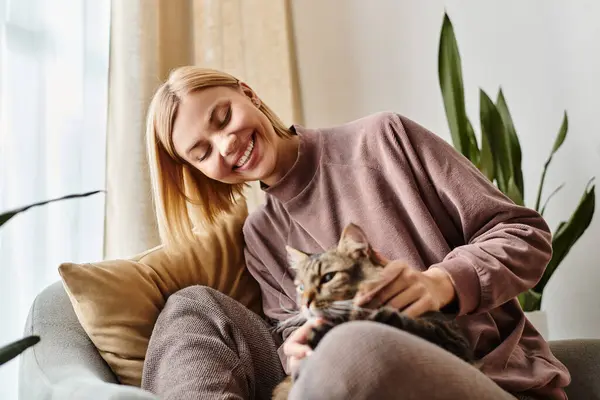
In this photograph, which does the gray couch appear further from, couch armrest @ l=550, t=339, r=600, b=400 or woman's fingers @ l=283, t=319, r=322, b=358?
woman's fingers @ l=283, t=319, r=322, b=358

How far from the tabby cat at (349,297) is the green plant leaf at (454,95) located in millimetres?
1058

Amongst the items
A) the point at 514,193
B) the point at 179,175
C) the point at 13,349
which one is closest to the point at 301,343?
the point at 13,349

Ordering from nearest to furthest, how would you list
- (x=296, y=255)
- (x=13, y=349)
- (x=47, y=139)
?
(x=13, y=349) → (x=296, y=255) → (x=47, y=139)

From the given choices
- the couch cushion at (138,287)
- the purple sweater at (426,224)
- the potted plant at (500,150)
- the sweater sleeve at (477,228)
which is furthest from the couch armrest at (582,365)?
the couch cushion at (138,287)

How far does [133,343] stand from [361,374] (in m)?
0.63

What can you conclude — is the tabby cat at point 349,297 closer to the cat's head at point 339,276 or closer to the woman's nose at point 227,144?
the cat's head at point 339,276

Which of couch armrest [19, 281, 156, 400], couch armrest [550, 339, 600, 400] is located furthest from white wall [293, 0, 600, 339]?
couch armrest [19, 281, 156, 400]

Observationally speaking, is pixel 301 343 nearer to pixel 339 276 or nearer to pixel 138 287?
pixel 339 276

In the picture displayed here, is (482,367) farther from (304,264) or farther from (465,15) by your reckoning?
(465,15)

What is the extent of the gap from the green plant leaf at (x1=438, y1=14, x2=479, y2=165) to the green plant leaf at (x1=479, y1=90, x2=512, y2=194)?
5 cm

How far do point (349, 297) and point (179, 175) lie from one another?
68 centimetres

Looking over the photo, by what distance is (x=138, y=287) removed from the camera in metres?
1.15

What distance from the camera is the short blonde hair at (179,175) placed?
1.18 m

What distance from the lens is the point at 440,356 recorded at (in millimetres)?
600
